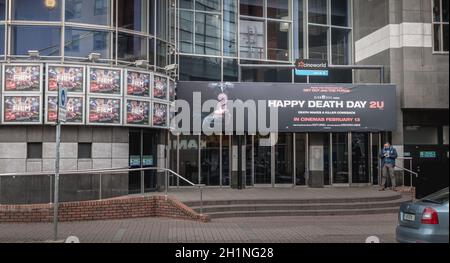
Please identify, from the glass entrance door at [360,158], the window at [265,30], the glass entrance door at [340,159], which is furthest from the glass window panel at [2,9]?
the glass entrance door at [360,158]

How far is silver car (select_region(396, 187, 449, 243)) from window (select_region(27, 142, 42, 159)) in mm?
10588

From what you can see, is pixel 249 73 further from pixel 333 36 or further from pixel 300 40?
pixel 333 36

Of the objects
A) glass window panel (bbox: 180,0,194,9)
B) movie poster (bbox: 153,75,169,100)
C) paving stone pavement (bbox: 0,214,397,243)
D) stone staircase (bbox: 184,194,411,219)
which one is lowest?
paving stone pavement (bbox: 0,214,397,243)

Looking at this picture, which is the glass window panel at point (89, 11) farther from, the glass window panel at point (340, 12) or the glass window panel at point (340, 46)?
the glass window panel at point (340, 12)

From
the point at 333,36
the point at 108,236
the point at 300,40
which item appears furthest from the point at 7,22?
the point at 333,36

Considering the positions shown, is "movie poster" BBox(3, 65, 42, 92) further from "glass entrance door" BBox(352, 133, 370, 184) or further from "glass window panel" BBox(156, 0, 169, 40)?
"glass entrance door" BBox(352, 133, 370, 184)

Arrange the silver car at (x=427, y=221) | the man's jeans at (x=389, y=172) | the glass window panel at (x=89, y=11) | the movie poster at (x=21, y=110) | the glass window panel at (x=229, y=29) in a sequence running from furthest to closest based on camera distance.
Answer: the glass window panel at (x=229, y=29)
the man's jeans at (x=389, y=172)
the glass window panel at (x=89, y=11)
the movie poster at (x=21, y=110)
the silver car at (x=427, y=221)

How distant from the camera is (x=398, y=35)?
2222 centimetres

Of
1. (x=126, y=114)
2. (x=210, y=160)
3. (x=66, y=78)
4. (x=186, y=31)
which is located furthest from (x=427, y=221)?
(x=186, y=31)

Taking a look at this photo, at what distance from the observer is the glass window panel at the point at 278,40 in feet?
79.4

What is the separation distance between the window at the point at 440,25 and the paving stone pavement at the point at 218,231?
384 inches

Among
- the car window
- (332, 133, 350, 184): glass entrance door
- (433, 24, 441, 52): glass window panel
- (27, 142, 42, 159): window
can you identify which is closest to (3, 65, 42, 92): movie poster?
(27, 142, 42, 159): window

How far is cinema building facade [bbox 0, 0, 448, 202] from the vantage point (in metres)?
15.9
